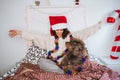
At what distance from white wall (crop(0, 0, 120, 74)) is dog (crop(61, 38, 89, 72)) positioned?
1.81 feet

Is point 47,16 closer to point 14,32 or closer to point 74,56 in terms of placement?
point 14,32

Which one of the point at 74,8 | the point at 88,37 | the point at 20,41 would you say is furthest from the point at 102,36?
the point at 20,41

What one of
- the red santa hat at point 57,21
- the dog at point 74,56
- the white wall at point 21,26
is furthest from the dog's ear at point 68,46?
the white wall at point 21,26

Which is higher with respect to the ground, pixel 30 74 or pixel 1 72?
pixel 30 74

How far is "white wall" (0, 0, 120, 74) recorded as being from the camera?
254 centimetres

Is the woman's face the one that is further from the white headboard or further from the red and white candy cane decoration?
the red and white candy cane decoration

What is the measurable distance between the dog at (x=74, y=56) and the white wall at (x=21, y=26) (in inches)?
21.7

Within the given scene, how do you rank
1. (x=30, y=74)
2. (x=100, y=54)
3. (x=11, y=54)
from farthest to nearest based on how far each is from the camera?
1. (x=100, y=54)
2. (x=11, y=54)
3. (x=30, y=74)

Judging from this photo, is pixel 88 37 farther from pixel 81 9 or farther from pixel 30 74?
pixel 30 74

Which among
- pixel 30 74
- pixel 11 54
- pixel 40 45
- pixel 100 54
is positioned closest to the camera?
pixel 30 74

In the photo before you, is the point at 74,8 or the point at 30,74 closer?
the point at 30,74

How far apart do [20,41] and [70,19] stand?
2.70 ft

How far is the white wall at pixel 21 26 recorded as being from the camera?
254 cm

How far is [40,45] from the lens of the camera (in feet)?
8.18
